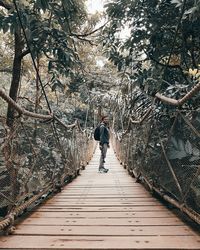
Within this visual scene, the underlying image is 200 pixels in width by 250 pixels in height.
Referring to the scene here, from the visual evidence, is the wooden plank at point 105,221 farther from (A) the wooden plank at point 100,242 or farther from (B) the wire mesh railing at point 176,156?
(A) the wooden plank at point 100,242

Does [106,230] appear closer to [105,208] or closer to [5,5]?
[105,208]

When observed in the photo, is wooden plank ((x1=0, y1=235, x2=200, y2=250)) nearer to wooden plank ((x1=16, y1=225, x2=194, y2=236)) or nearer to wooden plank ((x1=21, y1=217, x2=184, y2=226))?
wooden plank ((x1=16, y1=225, x2=194, y2=236))

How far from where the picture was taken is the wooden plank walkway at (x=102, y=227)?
4.73 ft

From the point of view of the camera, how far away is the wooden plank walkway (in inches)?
56.7

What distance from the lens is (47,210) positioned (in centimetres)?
222

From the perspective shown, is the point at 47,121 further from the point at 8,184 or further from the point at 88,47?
the point at 88,47

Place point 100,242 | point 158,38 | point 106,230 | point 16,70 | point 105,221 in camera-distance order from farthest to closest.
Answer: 1. point 16,70
2. point 158,38
3. point 105,221
4. point 106,230
5. point 100,242

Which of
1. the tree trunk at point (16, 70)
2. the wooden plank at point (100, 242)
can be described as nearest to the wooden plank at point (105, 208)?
the wooden plank at point (100, 242)

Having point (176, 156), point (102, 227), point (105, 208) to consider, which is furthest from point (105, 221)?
point (176, 156)

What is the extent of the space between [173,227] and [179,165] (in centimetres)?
38

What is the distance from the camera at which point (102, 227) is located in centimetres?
173

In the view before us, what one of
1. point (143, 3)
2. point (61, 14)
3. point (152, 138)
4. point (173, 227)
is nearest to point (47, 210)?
point (173, 227)

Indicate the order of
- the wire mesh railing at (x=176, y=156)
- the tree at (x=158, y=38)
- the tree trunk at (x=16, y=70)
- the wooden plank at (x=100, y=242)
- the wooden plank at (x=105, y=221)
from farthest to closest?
→ the tree trunk at (x=16, y=70) < the tree at (x=158, y=38) < the wooden plank at (x=105, y=221) < the wire mesh railing at (x=176, y=156) < the wooden plank at (x=100, y=242)

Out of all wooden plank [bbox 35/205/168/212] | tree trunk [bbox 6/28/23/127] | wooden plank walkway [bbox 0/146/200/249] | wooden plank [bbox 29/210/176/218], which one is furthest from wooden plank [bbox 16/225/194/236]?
tree trunk [bbox 6/28/23/127]
